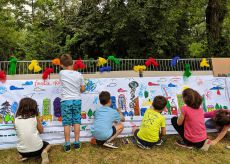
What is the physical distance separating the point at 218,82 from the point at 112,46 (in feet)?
27.7

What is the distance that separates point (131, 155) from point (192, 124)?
1.27 metres

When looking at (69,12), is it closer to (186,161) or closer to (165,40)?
(165,40)

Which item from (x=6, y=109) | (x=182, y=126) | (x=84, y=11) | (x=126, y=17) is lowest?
(x=182, y=126)

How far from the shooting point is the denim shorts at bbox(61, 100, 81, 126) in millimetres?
4664

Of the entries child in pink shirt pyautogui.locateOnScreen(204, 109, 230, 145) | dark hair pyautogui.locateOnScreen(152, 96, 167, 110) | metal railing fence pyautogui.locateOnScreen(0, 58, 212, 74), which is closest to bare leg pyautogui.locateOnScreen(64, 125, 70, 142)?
dark hair pyautogui.locateOnScreen(152, 96, 167, 110)


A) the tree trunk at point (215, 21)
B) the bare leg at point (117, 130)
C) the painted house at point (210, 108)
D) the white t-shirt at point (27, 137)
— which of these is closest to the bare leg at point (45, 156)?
the white t-shirt at point (27, 137)

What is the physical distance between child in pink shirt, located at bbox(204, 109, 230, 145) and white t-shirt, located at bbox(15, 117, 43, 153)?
129 inches

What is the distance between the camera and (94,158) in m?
4.34

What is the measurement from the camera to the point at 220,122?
5.24 metres

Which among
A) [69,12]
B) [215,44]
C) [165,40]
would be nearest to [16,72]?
[165,40]

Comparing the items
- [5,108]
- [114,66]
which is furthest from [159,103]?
[5,108]

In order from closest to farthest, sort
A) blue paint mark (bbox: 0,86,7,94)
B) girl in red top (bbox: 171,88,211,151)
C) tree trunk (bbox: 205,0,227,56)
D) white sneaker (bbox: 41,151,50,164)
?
white sneaker (bbox: 41,151,50,164)
girl in red top (bbox: 171,88,211,151)
blue paint mark (bbox: 0,86,7,94)
tree trunk (bbox: 205,0,227,56)

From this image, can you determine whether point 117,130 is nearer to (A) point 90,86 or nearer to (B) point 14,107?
(A) point 90,86

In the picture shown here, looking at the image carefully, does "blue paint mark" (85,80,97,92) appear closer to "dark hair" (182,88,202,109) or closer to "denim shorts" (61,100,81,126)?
"denim shorts" (61,100,81,126)
